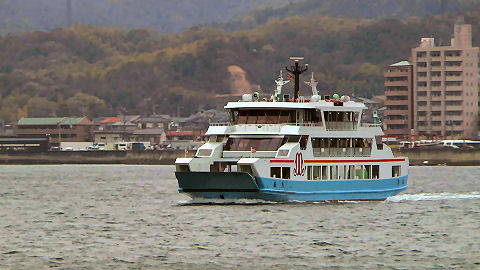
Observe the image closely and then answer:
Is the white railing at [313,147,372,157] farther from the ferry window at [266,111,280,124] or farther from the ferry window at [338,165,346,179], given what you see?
the ferry window at [266,111,280,124]

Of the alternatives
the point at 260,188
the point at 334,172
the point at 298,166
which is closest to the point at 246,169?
the point at 260,188

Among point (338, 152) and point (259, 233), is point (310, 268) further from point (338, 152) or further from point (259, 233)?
point (338, 152)

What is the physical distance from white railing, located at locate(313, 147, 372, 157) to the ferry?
70 mm

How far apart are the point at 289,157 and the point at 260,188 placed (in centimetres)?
293

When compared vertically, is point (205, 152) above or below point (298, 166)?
above

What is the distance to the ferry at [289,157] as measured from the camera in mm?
76438

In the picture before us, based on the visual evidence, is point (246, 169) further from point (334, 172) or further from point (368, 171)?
point (368, 171)

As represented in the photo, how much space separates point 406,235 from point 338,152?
18.1 m

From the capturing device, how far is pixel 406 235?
64875 mm

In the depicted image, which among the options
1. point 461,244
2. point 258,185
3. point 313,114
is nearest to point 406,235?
point 461,244

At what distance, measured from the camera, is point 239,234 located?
6462 centimetres

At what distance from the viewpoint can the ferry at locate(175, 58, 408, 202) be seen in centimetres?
7644

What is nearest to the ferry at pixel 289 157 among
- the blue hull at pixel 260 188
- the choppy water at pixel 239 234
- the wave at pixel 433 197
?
the blue hull at pixel 260 188

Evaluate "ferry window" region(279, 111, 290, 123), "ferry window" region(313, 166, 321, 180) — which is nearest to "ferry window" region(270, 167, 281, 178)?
"ferry window" region(313, 166, 321, 180)
